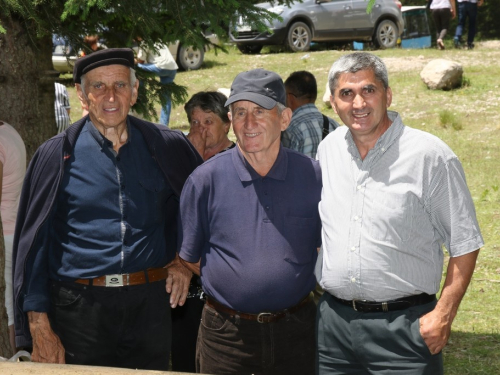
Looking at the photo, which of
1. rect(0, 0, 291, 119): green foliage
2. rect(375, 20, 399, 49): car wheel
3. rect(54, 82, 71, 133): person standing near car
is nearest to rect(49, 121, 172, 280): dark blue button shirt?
rect(0, 0, 291, 119): green foliage

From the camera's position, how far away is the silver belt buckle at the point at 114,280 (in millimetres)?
3914

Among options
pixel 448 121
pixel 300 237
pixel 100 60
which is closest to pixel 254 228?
pixel 300 237

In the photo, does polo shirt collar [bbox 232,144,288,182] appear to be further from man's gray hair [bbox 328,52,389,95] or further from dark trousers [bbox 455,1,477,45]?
dark trousers [bbox 455,1,477,45]

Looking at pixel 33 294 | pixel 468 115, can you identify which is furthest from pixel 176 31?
pixel 468 115

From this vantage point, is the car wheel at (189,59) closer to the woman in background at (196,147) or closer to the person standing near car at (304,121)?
the person standing near car at (304,121)

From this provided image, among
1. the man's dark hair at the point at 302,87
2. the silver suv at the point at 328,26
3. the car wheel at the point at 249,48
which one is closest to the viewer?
the man's dark hair at the point at 302,87

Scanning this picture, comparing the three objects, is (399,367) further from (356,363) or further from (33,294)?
(33,294)

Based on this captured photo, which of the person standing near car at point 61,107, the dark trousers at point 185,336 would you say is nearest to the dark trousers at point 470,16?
the person standing near car at point 61,107

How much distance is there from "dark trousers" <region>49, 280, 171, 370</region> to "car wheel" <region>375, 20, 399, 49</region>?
18304mm

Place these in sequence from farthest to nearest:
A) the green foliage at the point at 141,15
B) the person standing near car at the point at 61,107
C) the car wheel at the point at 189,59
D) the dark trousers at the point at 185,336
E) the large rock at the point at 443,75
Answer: the car wheel at the point at 189,59, the large rock at the point at 443,75, the person standing near car at the point at 61,107, the dark trousers at the point at 185,336, the green foliage at the point at 141,15

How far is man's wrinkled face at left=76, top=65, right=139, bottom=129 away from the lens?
3.93 metres

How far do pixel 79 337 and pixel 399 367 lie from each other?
163cm

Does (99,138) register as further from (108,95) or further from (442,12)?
(442,12)

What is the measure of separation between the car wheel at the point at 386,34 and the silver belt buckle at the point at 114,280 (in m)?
18.5
